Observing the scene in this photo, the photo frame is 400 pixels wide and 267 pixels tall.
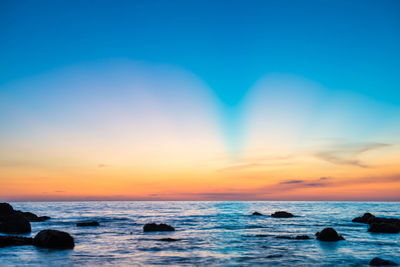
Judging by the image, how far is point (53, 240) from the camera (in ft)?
87.8

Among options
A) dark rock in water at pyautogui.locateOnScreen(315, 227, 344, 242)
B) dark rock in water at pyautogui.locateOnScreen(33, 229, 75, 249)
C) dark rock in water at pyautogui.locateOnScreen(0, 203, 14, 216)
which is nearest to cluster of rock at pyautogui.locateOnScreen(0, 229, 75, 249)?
dark rock in water at pyautogui.locateOnScreen(33, 229, 75, 249)

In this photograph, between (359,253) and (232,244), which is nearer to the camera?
(359,253)

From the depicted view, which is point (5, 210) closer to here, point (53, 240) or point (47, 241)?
point (47, 241)

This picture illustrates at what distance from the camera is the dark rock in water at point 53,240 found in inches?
1051

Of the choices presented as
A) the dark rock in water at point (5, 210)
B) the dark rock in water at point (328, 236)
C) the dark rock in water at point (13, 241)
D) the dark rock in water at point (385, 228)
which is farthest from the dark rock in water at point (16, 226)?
the dark rock in water at point (385, 228)

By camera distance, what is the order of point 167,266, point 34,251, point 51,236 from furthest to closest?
point 51,236 < point 34,251 < point 167,266

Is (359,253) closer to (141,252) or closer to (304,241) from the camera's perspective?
(304,241)

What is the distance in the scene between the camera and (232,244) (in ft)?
102

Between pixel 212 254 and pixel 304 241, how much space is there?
41.2 feet

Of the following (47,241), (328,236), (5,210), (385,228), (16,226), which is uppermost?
(5,210)

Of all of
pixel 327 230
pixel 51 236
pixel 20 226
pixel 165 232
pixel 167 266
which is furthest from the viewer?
pixel 165 232

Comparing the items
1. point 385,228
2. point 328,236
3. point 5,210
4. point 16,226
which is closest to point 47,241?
point 16,226

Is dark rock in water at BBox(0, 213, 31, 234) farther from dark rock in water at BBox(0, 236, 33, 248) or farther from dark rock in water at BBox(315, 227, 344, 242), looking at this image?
dark rock in water at BBox(315, 227, 344, 242)

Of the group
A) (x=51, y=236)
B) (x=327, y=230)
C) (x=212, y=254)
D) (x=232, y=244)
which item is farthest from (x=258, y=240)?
(x=51, y=236)
